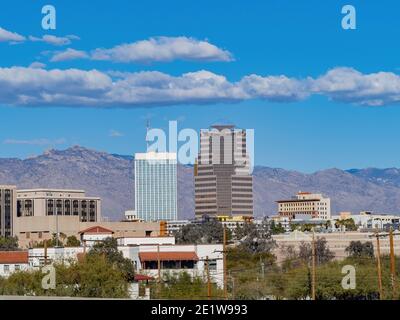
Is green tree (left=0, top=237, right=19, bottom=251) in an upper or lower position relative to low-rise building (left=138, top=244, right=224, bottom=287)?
upper

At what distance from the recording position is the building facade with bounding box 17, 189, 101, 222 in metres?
180

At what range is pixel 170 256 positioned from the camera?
78.9 m

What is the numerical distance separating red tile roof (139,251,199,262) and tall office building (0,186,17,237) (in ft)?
271

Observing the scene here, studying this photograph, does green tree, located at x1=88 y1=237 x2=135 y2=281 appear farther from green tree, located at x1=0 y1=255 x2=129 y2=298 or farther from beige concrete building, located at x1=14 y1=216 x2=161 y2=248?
beige concrete building, located at x1=14 y1=216 x2=161 y2=248

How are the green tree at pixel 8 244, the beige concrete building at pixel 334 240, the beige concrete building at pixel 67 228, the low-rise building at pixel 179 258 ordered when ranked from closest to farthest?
the low-rise building at pixel 179 258
the beige concrete building at pixel 334 240
the green tree at pixel 8 244
the beige concrete building at pixel 67 228

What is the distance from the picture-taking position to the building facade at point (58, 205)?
180m

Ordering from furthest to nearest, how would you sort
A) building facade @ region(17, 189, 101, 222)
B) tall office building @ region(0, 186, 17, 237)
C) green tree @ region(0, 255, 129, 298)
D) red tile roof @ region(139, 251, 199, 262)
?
building facade @ region(17, 189, 101, 222) → tall office building @ region(0, 186, 17, 237) → red tile roof @ region(139, 251, 199, 262) → green tree @ region(0, 255, 129, 298)

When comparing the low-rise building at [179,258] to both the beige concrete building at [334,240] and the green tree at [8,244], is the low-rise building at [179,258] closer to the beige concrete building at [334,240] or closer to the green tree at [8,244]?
the beige concrete building at [334,240]

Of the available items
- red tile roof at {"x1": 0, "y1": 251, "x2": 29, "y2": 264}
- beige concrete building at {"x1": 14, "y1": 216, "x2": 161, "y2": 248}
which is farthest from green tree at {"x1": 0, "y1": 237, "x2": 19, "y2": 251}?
red tile roof at {"x1": 0, "y1": 251, "x2": 29, "y2": 264}

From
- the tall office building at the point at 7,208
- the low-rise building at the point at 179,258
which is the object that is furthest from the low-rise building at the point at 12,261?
the tall office building at the point at 7,208

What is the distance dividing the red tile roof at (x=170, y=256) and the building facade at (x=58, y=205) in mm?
100970
